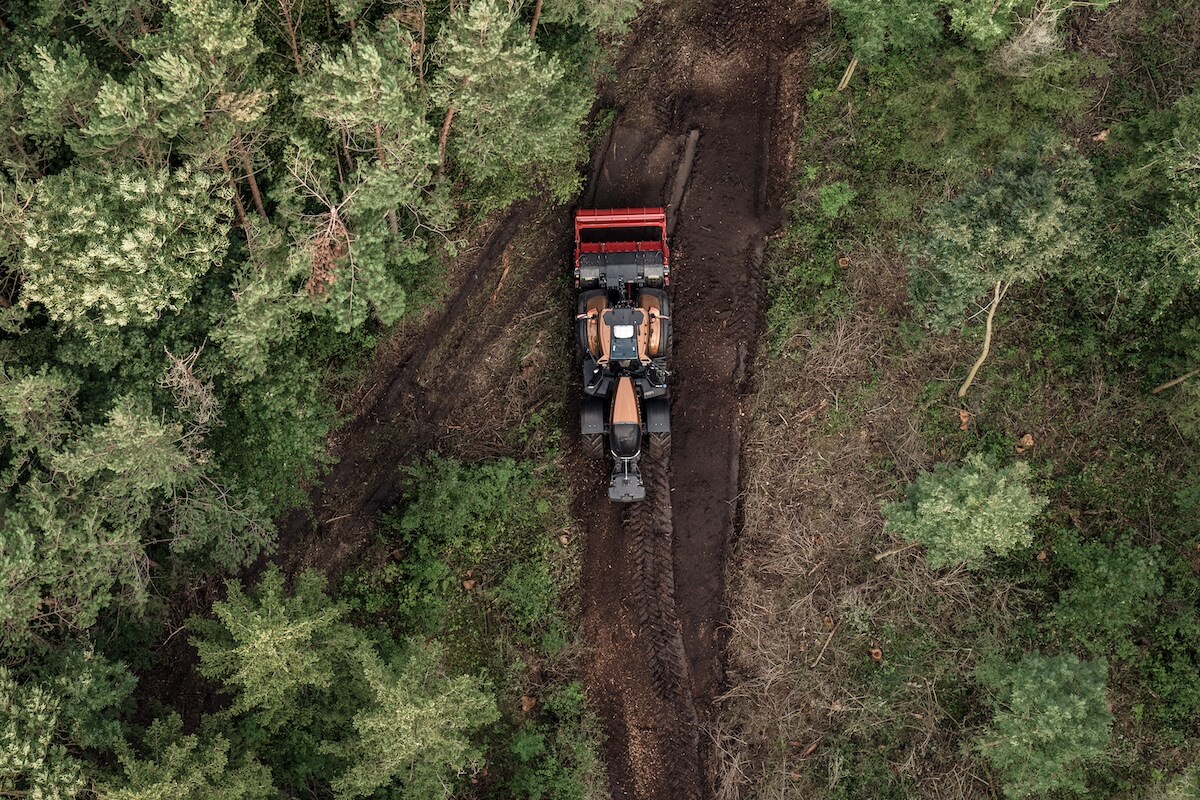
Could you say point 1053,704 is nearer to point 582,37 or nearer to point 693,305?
point 693,305

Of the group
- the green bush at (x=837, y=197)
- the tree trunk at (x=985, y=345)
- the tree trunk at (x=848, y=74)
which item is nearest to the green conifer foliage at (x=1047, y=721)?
the tree trunk at (x=985, y=345)

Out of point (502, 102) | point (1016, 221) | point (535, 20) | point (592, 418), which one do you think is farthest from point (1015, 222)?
point (535, 20)

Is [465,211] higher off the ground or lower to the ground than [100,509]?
higher

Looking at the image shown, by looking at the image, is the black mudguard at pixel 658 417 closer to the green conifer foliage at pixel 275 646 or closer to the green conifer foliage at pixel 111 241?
the green conifer foliage at pixel 275 646

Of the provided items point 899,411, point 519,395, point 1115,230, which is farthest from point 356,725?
point 1115,230

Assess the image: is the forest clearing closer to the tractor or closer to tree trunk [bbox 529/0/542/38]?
tree trunk [bbox 529/0/542/38]

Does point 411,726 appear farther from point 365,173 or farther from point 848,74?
point 848,74
